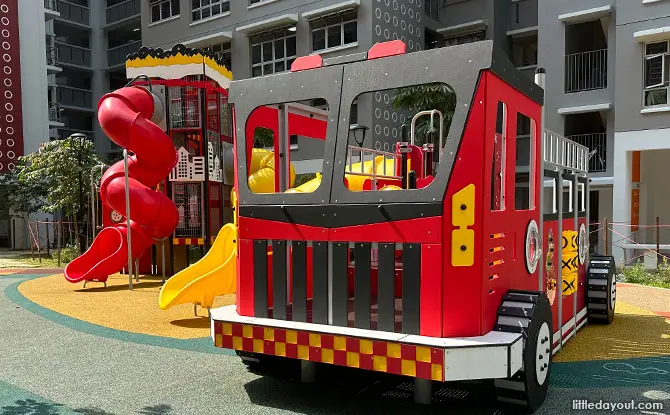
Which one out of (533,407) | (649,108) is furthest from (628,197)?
(533,407)

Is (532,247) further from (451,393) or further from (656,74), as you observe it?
(656,74)

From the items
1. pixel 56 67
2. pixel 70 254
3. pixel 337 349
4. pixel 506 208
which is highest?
pixel 56 67

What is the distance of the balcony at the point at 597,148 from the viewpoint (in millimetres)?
19266

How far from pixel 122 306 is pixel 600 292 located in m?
7.01

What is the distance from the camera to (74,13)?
36.8m

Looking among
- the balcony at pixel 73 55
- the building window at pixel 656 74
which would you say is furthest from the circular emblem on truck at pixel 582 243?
the balcony at pixel 73 55

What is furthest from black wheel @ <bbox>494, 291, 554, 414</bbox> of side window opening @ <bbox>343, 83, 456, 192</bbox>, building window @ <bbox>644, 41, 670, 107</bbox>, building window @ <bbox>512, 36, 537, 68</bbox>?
building window @ <bbox>512, 36, 537, 68</bbox>

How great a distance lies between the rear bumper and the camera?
3.60 metres

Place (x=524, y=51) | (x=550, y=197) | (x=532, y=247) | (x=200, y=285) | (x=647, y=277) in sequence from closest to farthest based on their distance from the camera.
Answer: (x=532, y=247), (x=550, y=197), (x=200, y=285), (x=647, y=277), (x=524, y=51)

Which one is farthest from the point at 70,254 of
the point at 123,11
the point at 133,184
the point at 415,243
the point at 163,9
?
the point at 123,11

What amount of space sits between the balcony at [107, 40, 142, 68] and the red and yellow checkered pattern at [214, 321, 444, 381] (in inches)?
1370

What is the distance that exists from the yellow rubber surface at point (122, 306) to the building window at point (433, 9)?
56.8 feet

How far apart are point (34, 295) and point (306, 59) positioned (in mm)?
8576

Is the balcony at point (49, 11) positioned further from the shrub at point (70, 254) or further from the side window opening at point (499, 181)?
the side window opening at point (499, 181)
